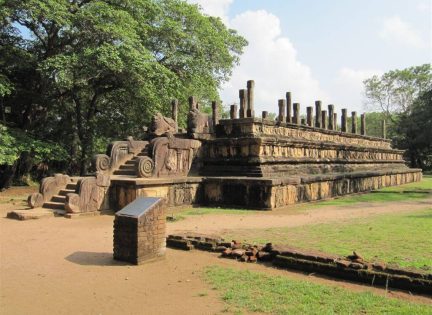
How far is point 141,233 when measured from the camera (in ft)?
16.5

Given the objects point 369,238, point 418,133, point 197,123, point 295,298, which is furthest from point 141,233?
point 418,133

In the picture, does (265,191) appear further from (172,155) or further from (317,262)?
(317,262)

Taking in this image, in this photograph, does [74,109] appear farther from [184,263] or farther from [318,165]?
[184,263]

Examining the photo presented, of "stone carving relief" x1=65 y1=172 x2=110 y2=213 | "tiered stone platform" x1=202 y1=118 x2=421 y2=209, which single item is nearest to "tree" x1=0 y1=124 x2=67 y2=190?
"stone carving relief" x1=65 y1=172 x2=110 y2=213

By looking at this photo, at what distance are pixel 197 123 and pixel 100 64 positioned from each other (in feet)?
17.3

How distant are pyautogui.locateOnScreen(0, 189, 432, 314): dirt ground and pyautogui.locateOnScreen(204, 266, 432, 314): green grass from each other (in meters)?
0.20

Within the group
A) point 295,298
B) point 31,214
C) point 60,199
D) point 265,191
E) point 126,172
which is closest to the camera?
point 295,298

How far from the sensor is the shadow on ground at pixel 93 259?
5.09m

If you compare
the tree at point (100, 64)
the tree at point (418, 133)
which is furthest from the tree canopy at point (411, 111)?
the tree at point (100, 64)

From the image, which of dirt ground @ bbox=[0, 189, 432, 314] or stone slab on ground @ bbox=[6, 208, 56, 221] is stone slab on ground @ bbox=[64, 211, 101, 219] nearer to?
stone slab on ground @ bbox=[6, 208, 56, 221]

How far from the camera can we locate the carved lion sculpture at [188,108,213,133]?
12.2 m

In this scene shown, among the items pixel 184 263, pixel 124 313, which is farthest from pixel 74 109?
pixel 124 313

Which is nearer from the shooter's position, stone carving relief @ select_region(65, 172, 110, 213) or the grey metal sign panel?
the grey metal sign panel

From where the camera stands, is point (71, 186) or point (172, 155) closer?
point (71, 186)
